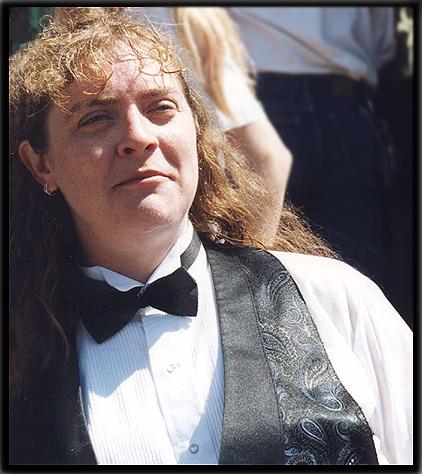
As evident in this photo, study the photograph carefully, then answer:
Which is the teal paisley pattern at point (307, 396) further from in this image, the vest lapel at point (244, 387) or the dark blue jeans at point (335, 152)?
the dark blue jeans at point (335, 152)

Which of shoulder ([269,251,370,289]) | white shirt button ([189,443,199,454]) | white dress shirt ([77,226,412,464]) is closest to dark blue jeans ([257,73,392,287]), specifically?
shoulder ([269,251,370,289])

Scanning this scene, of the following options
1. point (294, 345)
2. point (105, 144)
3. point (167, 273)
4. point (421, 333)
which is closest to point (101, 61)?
point (105, 144)

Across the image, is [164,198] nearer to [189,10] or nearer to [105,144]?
[105,144]

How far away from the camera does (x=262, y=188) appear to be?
2689 millimetres

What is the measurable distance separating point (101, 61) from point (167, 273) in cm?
47

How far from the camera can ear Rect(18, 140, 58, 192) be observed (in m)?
2.38

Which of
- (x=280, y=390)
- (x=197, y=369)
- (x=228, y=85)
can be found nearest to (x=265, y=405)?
(x=280, y=390)

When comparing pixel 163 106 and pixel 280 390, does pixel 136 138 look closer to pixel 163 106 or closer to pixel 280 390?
pixel 163 106

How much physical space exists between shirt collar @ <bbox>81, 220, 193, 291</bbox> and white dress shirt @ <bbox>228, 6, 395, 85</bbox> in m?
1.15

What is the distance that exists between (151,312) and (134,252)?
0.13m

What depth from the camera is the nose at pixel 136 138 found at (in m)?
2.23

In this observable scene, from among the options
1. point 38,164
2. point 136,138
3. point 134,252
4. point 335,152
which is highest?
point 136,138

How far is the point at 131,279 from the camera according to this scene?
233 cm

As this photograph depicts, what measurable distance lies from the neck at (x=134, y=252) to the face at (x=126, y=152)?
2 centimetres
